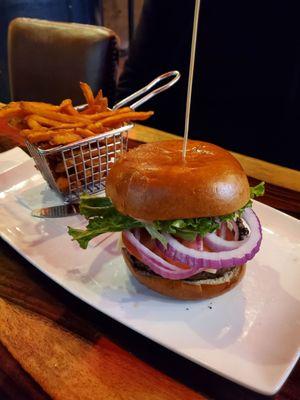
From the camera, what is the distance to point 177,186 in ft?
3.25

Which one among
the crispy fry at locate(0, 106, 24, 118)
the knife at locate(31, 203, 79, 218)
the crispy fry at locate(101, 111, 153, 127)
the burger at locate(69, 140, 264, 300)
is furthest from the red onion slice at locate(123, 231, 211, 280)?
the crispy fry at locate(0, 106, 24, 118)

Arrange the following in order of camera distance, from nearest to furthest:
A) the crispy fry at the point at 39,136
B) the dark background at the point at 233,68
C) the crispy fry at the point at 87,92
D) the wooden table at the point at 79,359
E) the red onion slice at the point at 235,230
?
the wooden table at the point at 79,359
the red onion slice at the point at 235,230
the crispy fry at the point at 39,136
the crispy fry at the point at 87,92
the dark background at the point at 233,68

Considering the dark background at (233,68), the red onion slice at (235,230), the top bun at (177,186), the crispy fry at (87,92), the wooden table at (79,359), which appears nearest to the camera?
the wooden table at (79,359)

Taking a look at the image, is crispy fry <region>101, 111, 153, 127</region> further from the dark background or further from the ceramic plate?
the dark background

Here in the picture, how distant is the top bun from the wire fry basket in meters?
0.37

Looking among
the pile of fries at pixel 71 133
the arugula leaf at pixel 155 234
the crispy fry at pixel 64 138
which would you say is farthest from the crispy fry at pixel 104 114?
the arugula leaf at pixel 155 234

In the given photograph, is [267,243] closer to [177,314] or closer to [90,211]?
[177,314]

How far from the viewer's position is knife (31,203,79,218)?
1445 mm

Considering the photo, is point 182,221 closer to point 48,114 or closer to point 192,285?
point 192,285

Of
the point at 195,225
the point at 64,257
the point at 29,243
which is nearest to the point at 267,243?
the point at 195,225

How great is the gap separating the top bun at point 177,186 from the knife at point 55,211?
1.29ft

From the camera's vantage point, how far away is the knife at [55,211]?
→ 145 centimetres

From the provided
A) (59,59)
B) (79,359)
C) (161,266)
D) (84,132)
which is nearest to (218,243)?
(161,266)

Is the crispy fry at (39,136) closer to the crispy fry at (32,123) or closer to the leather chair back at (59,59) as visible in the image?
the crispy fry at (32,123)
